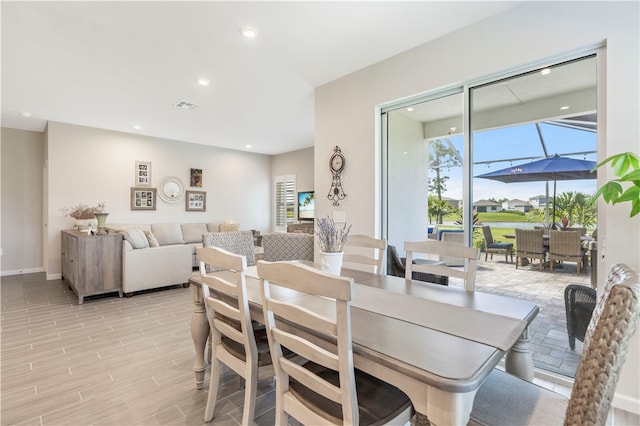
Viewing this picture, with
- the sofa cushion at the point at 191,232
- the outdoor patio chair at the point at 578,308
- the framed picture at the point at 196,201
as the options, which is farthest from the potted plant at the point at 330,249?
the framed picture at the point at 196,201

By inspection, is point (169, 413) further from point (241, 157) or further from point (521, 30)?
point (241, 157)

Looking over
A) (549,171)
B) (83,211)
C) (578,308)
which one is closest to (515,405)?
(578,308)

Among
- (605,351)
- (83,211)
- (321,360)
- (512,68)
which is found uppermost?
(512,68)

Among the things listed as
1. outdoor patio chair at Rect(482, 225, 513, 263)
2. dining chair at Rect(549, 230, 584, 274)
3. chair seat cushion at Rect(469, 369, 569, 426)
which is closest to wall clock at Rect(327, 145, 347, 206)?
outdoor patio chair at Rect(482, 225, 513, 263)

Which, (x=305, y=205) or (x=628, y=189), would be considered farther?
(x=305, y=205)

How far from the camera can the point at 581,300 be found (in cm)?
223

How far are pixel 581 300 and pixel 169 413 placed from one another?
9.68 ft

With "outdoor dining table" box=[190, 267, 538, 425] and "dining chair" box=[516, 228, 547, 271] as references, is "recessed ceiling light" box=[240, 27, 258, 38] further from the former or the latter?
"dining chair" box=[516, 228, 547, 271]

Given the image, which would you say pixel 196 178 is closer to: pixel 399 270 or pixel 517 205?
pixel 399 270

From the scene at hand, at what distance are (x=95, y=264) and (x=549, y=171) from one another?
5.31m

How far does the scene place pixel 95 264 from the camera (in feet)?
13.7

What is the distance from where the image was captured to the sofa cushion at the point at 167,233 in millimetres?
6281

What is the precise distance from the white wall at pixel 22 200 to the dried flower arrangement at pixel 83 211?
1183 millimetres

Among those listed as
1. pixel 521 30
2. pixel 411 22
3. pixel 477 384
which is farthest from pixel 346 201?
pixel 477 384
